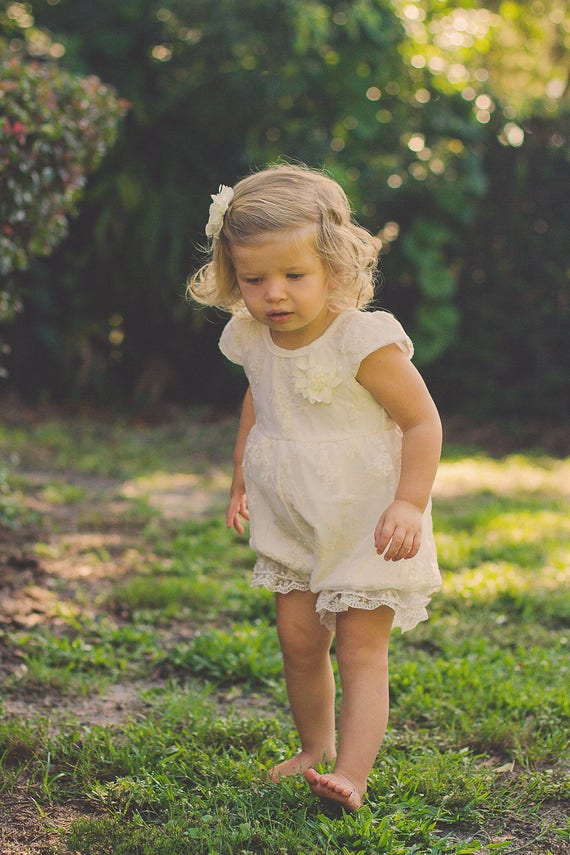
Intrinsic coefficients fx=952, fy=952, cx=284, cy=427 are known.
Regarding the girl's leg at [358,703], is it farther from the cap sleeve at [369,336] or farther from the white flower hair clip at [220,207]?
the white flower hair clip at [220,207]

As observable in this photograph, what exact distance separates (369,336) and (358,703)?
86 cm

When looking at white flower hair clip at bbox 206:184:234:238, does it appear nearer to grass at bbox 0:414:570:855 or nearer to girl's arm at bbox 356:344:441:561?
girl's arm at bbox 356:344:441:561

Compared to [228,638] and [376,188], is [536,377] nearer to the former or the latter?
[376,188]

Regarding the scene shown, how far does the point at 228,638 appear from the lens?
3.29 meters

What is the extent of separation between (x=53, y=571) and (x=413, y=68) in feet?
21.1

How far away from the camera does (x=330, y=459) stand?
2279 millimetres

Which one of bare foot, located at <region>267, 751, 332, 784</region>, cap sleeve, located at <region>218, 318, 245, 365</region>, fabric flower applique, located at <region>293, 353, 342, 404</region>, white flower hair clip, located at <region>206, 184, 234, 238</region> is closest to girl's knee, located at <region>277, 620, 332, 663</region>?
bare foot, located at <region>267, 751, 332, 784</region>

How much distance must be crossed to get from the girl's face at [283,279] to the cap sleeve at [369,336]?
10 cm

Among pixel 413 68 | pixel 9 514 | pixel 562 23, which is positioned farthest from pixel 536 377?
pixel 562 23

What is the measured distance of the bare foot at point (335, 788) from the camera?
2.11 metres

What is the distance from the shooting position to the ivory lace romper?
226 cm

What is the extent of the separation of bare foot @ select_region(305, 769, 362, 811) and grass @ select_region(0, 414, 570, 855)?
47mm

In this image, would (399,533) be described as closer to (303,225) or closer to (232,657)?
(303,225)

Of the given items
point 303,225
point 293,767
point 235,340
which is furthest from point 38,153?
point 293,767
